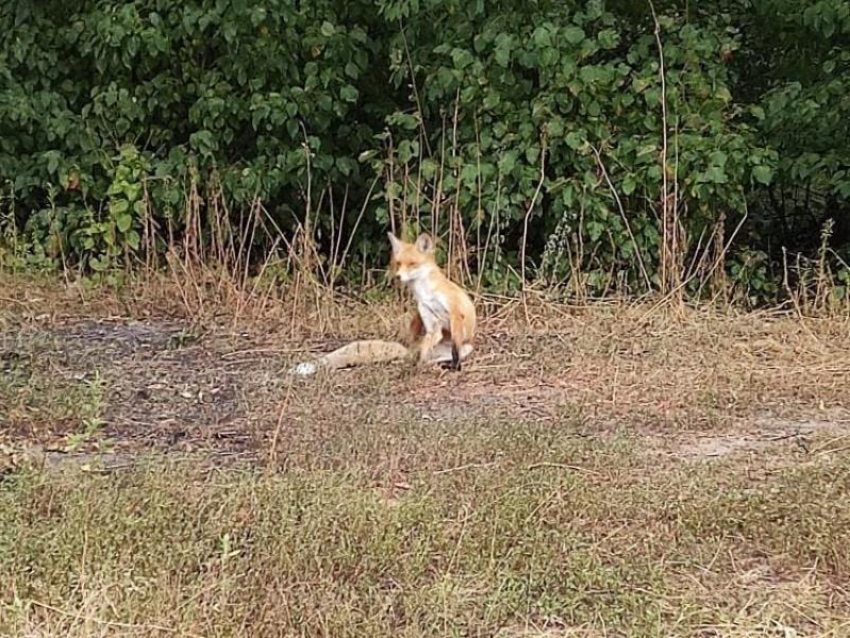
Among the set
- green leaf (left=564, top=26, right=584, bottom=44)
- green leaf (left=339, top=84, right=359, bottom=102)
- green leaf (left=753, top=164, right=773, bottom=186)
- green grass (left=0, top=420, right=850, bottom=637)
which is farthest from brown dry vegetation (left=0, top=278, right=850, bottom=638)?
green leaf (left=339, top=84, right=359, bottom=102)

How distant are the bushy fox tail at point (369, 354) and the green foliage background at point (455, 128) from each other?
1706 millimetres

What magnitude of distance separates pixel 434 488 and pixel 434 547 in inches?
21.0

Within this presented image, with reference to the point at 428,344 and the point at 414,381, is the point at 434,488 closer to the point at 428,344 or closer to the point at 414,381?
the point at 414,381

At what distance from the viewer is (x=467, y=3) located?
8391 mm

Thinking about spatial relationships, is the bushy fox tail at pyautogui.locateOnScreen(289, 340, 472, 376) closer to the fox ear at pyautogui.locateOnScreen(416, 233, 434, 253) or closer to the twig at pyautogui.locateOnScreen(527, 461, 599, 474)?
the fox ear at pyautogui.locateOnScreen(416, 233, 434, 253)

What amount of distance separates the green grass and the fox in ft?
5.35

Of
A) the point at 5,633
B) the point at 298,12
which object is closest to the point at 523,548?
the point at 5,633

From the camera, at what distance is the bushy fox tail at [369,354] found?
6.27 metres

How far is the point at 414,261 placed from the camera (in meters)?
6.34

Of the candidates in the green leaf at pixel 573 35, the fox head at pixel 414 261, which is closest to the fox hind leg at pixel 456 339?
the fox head at pixel 414 261

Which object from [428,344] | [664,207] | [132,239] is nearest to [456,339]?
[428,344]

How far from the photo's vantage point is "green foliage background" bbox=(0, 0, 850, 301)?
8.16 metres

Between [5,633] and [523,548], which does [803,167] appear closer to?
[523,548]

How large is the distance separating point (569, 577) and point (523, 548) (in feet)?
0.74
